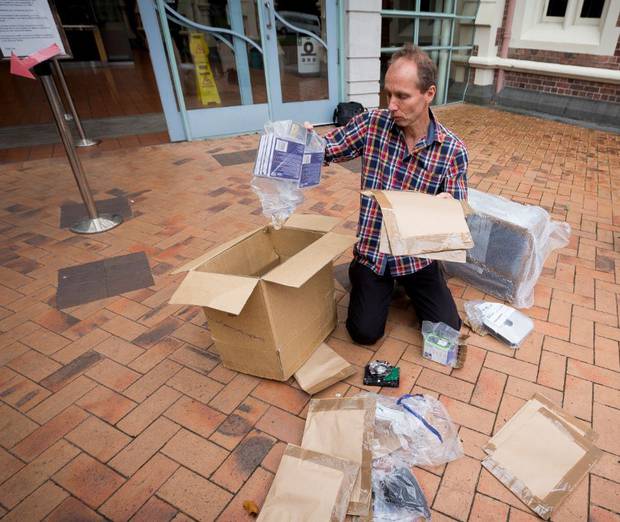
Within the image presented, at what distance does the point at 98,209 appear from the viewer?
13.1ft

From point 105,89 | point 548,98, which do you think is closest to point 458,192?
point 548,98

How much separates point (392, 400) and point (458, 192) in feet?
3.60

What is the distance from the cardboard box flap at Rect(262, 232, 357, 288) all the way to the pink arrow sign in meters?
2.47

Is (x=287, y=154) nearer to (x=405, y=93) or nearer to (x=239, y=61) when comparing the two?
(x=405, y=93)

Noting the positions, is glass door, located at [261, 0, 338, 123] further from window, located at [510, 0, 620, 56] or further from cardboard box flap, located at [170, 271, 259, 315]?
cardboard box flap, located at [170, 271, 259, 315]

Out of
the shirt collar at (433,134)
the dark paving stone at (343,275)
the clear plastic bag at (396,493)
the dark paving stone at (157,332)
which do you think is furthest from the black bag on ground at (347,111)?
the clear plastic bag at (396,493)

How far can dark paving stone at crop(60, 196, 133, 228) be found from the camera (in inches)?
151

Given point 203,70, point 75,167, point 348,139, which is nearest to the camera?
point 348,139

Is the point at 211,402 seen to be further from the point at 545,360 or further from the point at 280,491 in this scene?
the point at 545,360

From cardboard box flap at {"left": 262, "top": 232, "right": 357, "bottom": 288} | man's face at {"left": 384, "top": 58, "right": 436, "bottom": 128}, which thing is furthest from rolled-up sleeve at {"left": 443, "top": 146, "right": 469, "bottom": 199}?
cardboard box flap at {"left": 262, "top": 232, "right": 357, "bottom": 288}

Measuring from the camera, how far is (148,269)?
3057 mm

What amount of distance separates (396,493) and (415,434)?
28 cm

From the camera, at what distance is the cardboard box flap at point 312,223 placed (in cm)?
212

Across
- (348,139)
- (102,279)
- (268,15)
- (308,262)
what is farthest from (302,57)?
(308,262)
